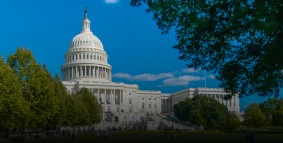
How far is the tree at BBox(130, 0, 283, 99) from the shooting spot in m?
16.5

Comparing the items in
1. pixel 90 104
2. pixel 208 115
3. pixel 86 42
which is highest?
pixel 86 42

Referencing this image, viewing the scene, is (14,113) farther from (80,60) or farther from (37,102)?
(80,60)

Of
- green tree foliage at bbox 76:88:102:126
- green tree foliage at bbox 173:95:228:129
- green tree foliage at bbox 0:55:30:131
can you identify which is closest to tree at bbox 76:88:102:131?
green tree foliage at bbox 76:88:102:126

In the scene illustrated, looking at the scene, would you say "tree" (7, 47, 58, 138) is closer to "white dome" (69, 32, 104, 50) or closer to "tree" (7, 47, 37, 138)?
"tree" (7, 47, 37, 138)

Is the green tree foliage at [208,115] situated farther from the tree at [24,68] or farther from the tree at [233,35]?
the tree at [233,35]

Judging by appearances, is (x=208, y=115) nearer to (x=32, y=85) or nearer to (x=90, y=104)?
(x=90, y=104)

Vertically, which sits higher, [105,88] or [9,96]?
[105,88]

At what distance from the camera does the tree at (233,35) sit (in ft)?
54.0

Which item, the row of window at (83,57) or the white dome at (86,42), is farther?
the white dome at (86,42)

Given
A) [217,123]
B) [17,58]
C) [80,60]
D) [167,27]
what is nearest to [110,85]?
[80,60]

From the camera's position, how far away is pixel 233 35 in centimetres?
1977

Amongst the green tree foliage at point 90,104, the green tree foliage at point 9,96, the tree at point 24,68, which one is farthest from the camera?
the green tree foliage at point 90,104

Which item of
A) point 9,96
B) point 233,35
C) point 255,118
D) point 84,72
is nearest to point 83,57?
point 84,72

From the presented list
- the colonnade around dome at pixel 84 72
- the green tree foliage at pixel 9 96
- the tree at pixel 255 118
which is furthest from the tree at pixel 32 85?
the colonnade around dome at pixel 84 72
